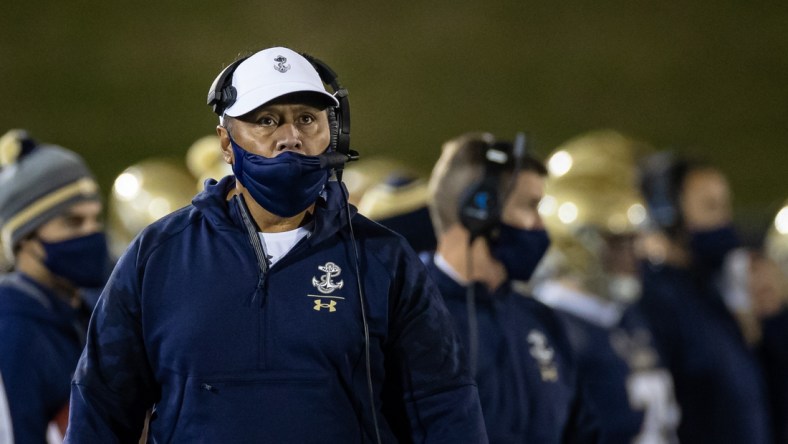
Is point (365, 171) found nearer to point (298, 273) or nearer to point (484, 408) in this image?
point (484, 408)

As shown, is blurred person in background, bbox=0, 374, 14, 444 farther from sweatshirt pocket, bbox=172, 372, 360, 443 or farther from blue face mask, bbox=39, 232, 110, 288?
sweatshirt pocket, bbox=172, 372, 360, 443

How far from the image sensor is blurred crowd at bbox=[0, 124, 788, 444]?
413cm

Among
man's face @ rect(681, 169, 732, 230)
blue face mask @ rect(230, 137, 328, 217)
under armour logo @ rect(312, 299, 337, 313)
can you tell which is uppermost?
blue face mask @ rect(230, 137, 328, 217)

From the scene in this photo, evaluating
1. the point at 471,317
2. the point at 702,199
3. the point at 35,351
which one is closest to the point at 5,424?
the point at 35,351

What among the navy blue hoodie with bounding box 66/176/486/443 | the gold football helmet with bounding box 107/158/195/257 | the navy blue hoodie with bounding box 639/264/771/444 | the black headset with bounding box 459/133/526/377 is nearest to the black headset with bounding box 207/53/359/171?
the navy blue hoodie with bounding box 66/176/486/443

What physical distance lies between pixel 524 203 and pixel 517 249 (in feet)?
0.54

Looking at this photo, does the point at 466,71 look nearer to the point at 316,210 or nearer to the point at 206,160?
the point at 206,160

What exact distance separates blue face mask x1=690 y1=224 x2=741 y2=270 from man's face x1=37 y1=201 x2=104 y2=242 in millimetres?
3466

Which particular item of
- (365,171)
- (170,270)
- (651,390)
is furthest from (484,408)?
(365,171)

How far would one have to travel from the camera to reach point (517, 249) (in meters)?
4.43

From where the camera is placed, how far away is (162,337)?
2.62 metres

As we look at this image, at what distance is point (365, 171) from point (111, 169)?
168 inches

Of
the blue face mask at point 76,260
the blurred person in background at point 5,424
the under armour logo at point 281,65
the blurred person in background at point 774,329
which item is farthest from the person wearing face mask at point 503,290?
the blurred person in background at point 774,329

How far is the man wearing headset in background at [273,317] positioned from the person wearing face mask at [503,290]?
136cm
